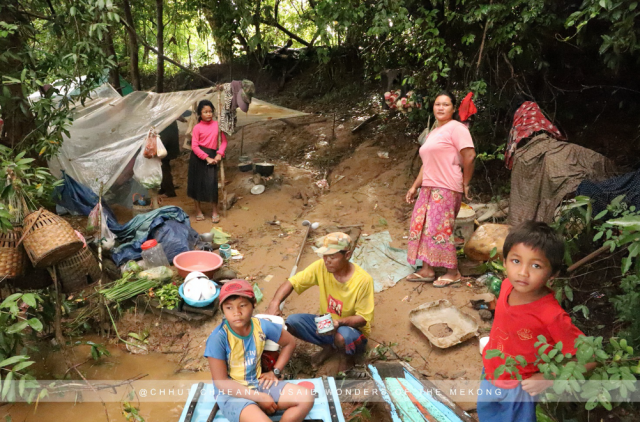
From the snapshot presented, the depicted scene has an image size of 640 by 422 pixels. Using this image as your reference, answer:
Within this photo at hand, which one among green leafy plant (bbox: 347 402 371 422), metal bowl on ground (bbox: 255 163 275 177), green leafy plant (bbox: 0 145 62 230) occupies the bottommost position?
green leafy plant (bbox: 347 402 371 422)

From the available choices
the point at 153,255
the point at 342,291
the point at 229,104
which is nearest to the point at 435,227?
the point at 342,291

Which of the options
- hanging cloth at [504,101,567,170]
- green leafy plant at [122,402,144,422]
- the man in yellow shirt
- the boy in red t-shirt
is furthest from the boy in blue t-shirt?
hanging cloth at [504,101,567,170]

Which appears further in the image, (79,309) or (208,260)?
(208,260)

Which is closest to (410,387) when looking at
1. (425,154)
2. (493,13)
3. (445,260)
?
(445,260)

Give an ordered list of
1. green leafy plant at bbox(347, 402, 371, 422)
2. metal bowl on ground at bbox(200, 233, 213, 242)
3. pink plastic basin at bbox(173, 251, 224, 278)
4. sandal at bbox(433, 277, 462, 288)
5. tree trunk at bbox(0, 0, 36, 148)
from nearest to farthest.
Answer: green leafy plant at bbox(347, 402, 371, 422)
tree trunk at bbox(0, 0, 36, 148)
sandal at bbox(433, 277, 462, 288)
pink plastic basin at bbox(173, 251, 224, 278)
metal bowl on ground at bbox(200, 233, 213, 242)

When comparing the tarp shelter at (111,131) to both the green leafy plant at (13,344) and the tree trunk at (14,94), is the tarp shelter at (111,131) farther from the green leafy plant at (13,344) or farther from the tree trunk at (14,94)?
the green leafy plant at (13,344)

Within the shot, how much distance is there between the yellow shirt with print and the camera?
9.09 feet

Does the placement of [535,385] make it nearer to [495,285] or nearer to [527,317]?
[527,317]

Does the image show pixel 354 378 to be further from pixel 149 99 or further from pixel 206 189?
pixel 149 99

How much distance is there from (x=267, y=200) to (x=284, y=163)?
1653mm

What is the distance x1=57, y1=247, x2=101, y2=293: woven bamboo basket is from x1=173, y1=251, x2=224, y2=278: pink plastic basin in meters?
1.01

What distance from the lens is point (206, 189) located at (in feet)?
18.7

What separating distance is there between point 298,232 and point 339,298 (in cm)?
250

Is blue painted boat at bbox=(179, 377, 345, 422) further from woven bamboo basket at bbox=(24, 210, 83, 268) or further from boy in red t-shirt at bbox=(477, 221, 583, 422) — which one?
woven bamboo basket at bbox=(24, 210, 83, 268)
